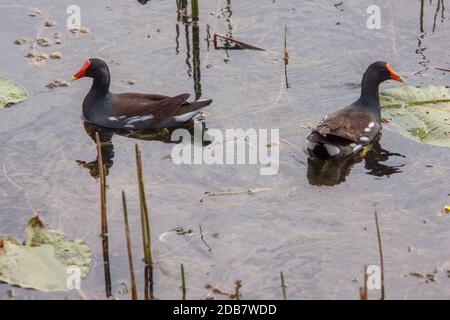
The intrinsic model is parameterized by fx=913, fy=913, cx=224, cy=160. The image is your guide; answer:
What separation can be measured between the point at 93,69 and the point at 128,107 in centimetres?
63

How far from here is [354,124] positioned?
9188 mm

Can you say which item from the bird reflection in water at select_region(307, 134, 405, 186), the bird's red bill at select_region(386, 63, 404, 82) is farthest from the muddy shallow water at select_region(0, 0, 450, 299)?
the bird's red bill at select_region(386, 63, 404, 82)

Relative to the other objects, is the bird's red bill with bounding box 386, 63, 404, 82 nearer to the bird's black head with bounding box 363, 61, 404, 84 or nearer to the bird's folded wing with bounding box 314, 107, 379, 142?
the bird's black head with bounding box 363, 61, 404, 84

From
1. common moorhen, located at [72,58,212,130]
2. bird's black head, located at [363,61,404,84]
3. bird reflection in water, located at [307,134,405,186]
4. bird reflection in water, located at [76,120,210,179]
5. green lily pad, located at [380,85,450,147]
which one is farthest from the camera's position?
bird's black head, located at [363,61,404,84]

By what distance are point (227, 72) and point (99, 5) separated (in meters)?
2.33

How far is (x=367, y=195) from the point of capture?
335 inches

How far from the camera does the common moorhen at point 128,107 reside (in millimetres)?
9555

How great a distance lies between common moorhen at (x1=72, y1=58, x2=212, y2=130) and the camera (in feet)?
31.3

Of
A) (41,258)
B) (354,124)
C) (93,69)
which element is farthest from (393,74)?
(41,258)

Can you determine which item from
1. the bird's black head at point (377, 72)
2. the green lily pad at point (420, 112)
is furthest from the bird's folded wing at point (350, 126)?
the bird's black head at point (377, 72)

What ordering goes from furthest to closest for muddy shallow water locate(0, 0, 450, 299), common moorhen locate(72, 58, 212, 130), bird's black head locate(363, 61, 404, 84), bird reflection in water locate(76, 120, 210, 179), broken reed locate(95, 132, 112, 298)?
1. bird's black head locate(363, 61, 404, 84)
2. common moorhen locate(72, 58, 212, 130)
3. bird reflection in water locate(76, 120, 210, 179)
4. muddy shallow water locate(0, 0, 450, 299)
5. broken reed locate(95, 132, 112, 298)

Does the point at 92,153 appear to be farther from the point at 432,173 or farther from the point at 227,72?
the point at 432,173

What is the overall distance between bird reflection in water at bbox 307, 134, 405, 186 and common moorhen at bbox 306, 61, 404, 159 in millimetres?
101
